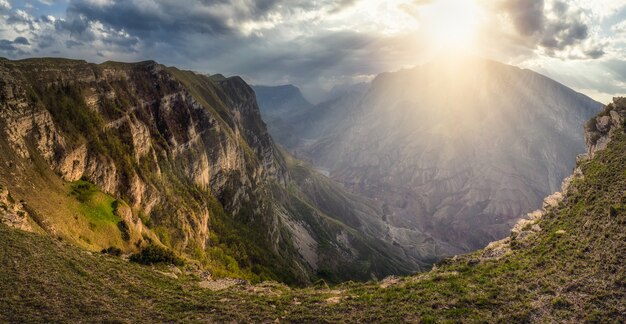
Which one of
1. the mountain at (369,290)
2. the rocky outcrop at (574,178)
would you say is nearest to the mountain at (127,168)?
the mountain at (369,290)

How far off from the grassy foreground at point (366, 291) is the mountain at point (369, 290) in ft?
0.31

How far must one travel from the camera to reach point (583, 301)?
31.2m

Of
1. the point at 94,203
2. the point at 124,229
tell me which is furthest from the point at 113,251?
the point at 94,203

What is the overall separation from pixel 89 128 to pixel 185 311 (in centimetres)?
5780

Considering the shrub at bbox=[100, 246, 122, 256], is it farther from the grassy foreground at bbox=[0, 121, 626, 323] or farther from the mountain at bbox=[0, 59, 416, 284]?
the grassy foreground at bbox=[0, 121, 626, 323]

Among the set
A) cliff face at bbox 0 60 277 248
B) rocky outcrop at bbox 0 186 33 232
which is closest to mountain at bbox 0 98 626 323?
rocky outcrop at bbox 0 186 33 232

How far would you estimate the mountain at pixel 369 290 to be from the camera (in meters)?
30.2

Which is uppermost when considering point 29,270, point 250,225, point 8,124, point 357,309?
point 8,124

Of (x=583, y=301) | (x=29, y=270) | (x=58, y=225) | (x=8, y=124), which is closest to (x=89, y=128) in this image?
(x=8, y=124)

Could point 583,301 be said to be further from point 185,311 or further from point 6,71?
point 6,71

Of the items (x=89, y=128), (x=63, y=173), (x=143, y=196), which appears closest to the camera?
(x=63, y=173)

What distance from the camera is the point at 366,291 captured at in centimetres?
4050

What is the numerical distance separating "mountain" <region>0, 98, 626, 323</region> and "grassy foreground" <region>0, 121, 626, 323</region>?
9 cm

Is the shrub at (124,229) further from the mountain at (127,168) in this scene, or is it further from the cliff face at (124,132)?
the cliff face at (124,132)
